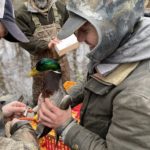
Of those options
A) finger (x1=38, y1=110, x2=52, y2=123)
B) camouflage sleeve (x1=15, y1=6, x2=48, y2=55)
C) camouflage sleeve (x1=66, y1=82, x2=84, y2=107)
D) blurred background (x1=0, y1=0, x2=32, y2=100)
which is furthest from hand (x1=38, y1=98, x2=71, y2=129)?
blurred background (x1=0, y1=0, x2=32, y2=100)

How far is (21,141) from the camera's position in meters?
2.03

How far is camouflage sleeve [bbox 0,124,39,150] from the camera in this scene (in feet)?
6.37

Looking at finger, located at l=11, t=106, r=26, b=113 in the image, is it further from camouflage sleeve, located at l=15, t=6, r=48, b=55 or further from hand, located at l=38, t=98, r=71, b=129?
camouflage sleeve, located at l=15, t=6, r=48, b=55

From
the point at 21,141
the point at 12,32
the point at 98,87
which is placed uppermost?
the point at 12,32

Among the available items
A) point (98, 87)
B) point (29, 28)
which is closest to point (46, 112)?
point (98, 87)

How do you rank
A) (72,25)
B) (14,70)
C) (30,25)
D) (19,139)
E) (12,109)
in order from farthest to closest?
1. (14,70)
2. (30,25)
3. (12,109)
4. (19,139)
5. (72,25)

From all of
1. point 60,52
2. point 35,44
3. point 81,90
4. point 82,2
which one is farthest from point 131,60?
point 35,44

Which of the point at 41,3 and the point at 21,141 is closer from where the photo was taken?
the point at 21,141

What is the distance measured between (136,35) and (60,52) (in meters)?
2.07

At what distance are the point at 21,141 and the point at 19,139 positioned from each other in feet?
0.22

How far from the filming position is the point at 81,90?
8.74ft

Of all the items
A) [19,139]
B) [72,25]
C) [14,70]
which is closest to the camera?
[72,25]

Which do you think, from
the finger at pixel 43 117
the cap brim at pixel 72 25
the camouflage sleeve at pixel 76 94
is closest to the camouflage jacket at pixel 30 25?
the camouflage sleeve at pixel 76 94

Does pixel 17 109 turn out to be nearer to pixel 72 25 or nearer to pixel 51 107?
pixel 51 107
